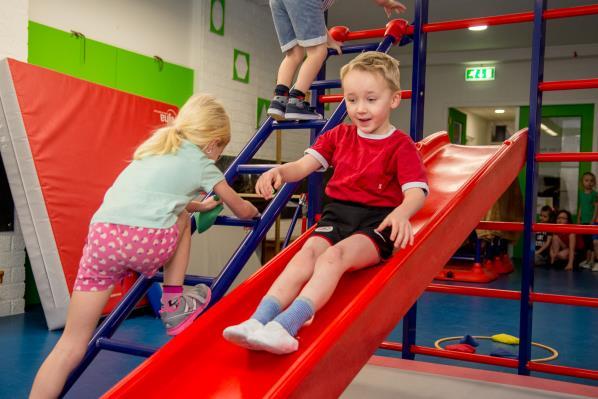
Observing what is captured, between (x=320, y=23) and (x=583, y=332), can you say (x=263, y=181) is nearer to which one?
(x=320, y=23)

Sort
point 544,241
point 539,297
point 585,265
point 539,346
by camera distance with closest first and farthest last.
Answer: point 539,297 < point 539,346 < point 585,265 < point 544,241

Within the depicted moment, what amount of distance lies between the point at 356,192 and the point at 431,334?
249 centimetres

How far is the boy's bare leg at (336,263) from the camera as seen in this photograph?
5.70 feet

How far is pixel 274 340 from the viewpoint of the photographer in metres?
1.58

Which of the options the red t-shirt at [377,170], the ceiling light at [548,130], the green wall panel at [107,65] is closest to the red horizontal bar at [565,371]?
the red t-shirt at [377,170]

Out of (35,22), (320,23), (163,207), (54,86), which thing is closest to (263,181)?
(163,207)

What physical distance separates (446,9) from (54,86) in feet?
18.5

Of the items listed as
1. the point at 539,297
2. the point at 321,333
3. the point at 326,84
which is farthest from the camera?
the point at 326,84

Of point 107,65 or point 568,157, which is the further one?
point 107,65

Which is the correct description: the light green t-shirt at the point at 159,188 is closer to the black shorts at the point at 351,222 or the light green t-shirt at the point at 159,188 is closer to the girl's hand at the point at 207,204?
the girl's hand at the point at 207,204

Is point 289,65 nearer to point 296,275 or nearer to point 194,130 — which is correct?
point 194,130

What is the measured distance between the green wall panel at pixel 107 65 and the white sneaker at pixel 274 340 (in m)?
4.42

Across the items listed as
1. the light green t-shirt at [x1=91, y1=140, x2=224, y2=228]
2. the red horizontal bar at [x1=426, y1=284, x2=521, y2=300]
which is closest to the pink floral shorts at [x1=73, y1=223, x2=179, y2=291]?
the light green t-shirt at [x1=91, y1=140, x2=224, y2=228]

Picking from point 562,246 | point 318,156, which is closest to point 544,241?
point 562,246
